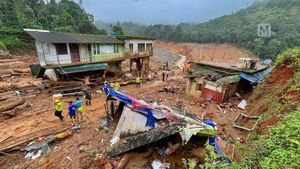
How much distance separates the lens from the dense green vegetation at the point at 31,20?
36.1 m

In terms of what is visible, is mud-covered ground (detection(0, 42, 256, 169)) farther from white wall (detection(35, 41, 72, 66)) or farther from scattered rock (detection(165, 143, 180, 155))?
white wall (detection(35, 41, 72, 66))

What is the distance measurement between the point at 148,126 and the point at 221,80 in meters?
11.3

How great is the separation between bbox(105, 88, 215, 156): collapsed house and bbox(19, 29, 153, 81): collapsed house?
34.7ft

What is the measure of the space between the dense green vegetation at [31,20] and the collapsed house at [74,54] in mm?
21418

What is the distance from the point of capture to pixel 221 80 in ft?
56.7

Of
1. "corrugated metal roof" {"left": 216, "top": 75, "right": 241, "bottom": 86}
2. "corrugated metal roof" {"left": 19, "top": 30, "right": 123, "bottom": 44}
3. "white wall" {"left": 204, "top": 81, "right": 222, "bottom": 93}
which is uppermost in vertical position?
"corrugated metal roof" {"left": 19, "top": 30, "right": 123, "bottom": 44}

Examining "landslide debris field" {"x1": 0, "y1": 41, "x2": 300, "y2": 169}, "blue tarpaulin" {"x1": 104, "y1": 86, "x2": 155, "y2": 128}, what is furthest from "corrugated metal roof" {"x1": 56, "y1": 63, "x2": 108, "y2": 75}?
"blue tarpaulin" {"x1": 104, "y1": 86, "x2": 155, "y2": 128}

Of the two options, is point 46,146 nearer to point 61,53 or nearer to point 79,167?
point 79,167

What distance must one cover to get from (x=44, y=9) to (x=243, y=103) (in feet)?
176

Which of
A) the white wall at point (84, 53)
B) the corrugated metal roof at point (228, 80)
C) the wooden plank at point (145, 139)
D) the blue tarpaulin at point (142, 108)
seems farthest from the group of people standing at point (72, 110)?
the corrugated metal roof at point (228, 80)

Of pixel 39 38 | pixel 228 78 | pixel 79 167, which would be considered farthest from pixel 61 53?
Answer: pixel 228 78

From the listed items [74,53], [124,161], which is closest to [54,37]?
[74,53]

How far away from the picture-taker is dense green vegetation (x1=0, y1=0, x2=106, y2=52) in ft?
118

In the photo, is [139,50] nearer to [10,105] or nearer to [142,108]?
[10,105]
